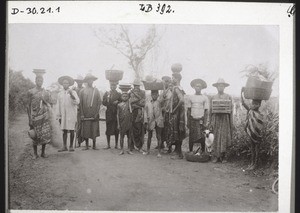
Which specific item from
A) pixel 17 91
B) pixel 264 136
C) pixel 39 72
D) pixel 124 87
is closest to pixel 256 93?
pixel 264 136

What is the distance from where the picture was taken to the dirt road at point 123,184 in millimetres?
3293

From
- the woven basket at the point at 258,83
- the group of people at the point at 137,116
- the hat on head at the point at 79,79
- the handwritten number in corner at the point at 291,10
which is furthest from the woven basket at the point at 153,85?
the handwritten number in corner at the point at 291,10

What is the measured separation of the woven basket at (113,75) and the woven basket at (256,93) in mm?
1246

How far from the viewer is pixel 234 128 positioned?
3.41 metres

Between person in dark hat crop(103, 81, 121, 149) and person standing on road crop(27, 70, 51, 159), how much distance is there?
58 cm

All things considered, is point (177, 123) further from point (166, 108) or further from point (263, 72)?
point (263, 72)

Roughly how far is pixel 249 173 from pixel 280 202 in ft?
1.28

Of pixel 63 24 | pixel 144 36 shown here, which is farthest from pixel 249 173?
pixel 63 24

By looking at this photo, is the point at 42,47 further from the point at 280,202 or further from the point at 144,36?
→ the point at 280,202

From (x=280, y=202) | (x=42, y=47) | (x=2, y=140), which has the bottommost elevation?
(x=280, y=202)

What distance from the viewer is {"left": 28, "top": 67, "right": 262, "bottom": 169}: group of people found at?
3.42m

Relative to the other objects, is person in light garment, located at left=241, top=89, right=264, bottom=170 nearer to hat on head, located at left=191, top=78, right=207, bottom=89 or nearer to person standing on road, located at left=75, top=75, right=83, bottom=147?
hat on head, located at left=191, top=78, right=207, bottom=89

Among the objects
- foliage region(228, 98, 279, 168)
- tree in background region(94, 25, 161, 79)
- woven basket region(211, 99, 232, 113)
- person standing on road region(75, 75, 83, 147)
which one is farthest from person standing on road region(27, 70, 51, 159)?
foliage region(228, 98, 279, 168)

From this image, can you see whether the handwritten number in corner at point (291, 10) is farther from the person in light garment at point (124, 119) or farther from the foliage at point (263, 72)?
the person in light garment at point (124, 119)
